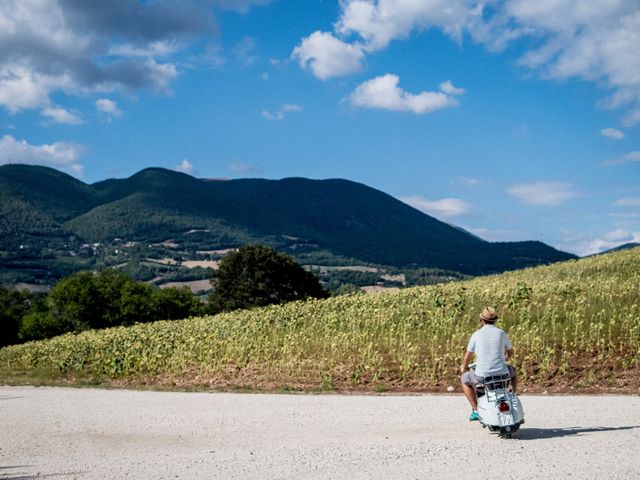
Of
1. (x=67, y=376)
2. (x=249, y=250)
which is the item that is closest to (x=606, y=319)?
(x=67, y=376)

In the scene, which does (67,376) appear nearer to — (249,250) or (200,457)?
(200,457)

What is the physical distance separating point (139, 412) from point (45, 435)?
2.69 m

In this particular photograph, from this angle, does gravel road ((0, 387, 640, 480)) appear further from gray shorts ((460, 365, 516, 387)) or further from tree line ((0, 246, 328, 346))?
tree line ((0, 246, 328, 346))

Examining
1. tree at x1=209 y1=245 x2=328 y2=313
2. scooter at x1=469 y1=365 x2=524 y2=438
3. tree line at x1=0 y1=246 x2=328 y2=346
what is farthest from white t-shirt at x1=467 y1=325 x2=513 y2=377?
tree at x1=209 y1=245 x2=328 y2=313

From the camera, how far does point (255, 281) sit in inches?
2677

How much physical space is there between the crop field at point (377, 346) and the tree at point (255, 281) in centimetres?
3545

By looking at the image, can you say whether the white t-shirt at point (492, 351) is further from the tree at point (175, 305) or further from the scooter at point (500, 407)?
the tree at point (175, 305)

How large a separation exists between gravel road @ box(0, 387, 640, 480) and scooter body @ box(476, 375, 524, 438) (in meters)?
0.22

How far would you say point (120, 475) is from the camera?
29.6 feet

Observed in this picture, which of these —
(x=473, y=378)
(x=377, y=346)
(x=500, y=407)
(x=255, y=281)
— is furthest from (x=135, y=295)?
(x=500, y=407)

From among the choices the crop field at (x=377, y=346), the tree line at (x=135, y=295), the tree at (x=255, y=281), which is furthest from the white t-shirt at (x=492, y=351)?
the tree at (x=255, y=281)

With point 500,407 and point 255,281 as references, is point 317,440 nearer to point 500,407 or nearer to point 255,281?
point 500,407

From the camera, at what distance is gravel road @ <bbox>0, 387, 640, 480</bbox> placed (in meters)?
8.92

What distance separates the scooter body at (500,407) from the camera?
10359 mm
